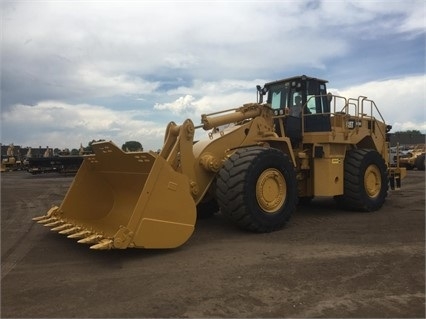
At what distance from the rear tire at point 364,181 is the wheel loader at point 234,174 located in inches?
0.9

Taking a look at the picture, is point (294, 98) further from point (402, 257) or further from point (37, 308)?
point (37, 308)

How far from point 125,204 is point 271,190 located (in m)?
2.48

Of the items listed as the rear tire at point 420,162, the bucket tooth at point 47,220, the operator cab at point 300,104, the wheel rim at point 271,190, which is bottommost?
the bucket tooth at point 47,220

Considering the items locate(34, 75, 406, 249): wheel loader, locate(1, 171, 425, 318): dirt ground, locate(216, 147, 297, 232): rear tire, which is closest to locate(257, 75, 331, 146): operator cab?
locate(34, 75, 406, 249): wheel loader

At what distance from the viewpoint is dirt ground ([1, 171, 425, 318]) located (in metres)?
4.34

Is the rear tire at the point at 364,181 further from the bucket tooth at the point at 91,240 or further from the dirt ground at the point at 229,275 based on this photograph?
the bucket tooth at the point at 91,240

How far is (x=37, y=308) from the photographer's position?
14.3ft

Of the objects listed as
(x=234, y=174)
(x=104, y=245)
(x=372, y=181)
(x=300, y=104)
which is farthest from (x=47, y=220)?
(x=372, y=181)

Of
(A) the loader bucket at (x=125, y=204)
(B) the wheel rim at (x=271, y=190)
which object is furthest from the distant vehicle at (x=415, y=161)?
(A) the loader bucket at (x=125, y=204)

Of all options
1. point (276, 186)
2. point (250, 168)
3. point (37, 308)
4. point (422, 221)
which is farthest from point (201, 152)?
point (422, 221)

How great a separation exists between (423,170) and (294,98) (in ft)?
60.3

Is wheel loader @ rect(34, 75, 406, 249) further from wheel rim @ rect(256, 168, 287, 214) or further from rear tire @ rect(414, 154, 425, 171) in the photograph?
rear tire @ rect(414, 154, 425, 171)

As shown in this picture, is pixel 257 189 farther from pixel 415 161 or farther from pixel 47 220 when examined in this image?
pixel 415 161

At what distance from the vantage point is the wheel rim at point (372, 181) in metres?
10.2
